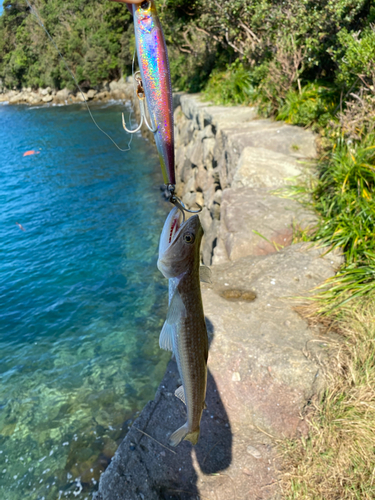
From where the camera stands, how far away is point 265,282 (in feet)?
16.5

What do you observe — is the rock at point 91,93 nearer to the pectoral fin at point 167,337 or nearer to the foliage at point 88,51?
the foliage at point 88,51

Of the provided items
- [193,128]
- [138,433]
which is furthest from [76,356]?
[193,128]

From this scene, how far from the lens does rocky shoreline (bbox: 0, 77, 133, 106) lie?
41.7 metres

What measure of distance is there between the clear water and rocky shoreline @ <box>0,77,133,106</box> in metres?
28.1

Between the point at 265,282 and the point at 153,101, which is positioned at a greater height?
the point at 153,101

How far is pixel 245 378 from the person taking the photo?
3873mm

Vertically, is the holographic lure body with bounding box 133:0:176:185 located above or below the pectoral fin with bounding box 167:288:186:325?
above

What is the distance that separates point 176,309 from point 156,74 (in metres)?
1.16

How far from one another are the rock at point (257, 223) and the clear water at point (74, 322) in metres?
2.50

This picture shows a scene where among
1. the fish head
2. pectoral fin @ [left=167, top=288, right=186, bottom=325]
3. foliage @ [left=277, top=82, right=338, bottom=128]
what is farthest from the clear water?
foliage @ [left=277, top=82, right=338, bottom=128]

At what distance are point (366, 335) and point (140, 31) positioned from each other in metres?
3.84

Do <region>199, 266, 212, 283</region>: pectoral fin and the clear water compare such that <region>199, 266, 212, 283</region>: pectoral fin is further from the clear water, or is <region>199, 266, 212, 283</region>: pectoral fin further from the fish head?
the clear water

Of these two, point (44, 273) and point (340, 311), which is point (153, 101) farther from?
point (44, 273)

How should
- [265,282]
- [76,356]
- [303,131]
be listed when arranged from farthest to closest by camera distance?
[303,131], [76,356], [265,282]
